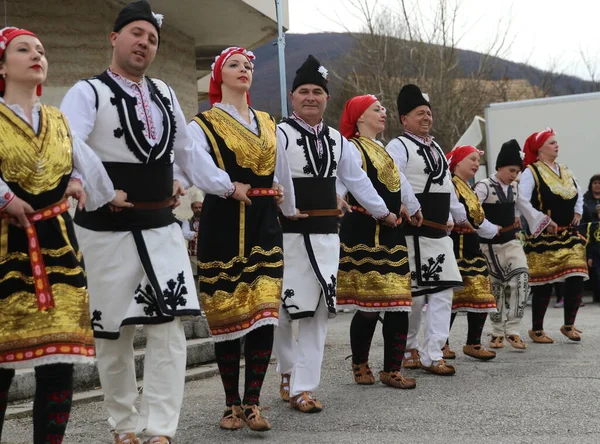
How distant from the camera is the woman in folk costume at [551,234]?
9.51 metres

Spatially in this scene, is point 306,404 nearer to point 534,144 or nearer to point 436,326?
point 436,326

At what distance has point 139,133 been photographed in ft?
15.8

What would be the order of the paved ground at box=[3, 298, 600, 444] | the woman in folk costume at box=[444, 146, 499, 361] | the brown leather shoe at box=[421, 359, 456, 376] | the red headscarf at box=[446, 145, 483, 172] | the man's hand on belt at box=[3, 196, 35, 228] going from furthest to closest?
the red headscarf at box=[446, 145, 483, 172] → the woman in folk costume at box=[444, 146, 499, 361] → the brown leather shoe at box=[421, 359, 456, 376] → the paved ground at box=[3, 298, 600, 444] → the man's hand on belt at box=[3, 196, 35, 228]

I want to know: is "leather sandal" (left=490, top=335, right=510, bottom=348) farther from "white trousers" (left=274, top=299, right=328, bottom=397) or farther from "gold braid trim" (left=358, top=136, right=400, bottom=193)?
"white trousers" (left=274, top=299, right=328, bottom=397)

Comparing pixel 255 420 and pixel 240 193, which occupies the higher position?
pixel 240 193

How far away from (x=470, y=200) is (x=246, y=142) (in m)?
3.50

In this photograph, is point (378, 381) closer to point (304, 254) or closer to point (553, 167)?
point (304, 254)

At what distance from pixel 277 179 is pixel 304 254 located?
1.92 feet

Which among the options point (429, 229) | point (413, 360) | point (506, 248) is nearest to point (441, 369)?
point (413, 360)

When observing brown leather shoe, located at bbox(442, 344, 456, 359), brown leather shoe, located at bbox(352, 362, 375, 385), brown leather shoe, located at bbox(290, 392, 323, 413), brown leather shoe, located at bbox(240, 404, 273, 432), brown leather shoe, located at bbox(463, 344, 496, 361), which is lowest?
brown leather shoe, located at bbox(442, 344, 456, 359)

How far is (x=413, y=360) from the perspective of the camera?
8.11 m

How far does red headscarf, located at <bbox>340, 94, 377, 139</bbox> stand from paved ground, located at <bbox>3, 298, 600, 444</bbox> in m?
1.80

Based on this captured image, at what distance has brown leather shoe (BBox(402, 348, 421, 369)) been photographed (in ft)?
26.5

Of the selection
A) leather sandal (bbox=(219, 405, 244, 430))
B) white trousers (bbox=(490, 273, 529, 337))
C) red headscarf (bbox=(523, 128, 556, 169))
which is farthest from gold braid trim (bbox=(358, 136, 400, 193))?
red headscarf (bbox=(523, 128, 556, 169))
